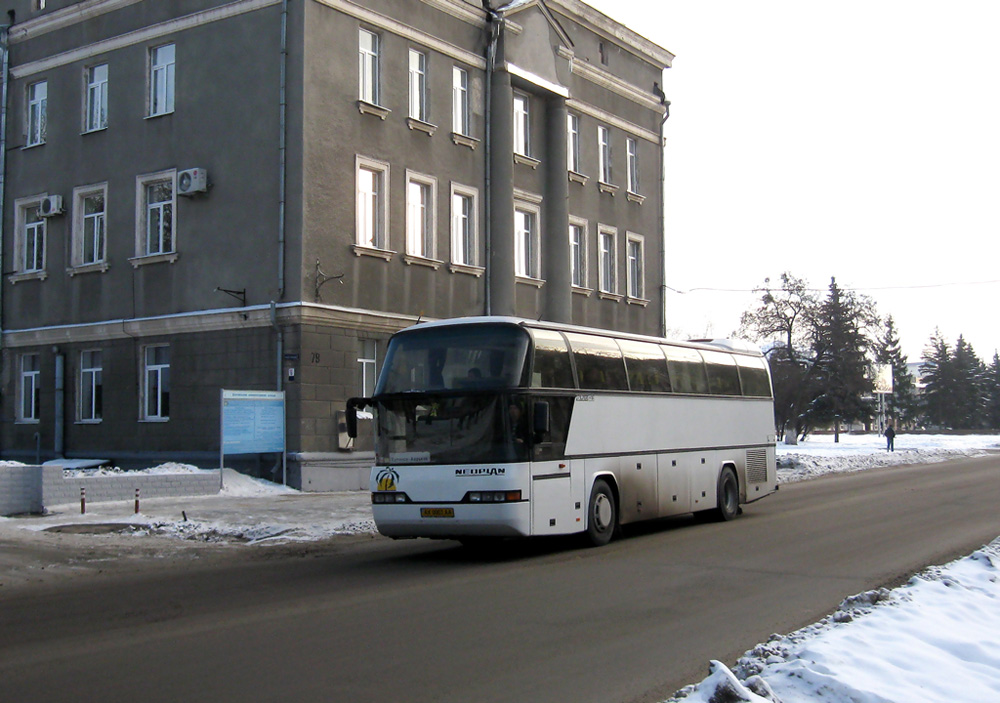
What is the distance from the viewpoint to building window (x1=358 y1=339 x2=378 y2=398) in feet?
85.2

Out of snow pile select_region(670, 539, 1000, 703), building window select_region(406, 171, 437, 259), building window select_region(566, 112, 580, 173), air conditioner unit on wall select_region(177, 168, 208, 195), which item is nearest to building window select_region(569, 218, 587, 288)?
building window select_region(566, 112, 580, 173)

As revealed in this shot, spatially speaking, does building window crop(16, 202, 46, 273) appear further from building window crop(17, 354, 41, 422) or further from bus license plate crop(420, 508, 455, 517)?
bus license plate crop(420, 508, 455, 517)

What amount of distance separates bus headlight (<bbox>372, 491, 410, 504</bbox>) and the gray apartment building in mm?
10520

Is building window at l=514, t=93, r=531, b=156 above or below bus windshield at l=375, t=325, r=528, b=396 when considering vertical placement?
above

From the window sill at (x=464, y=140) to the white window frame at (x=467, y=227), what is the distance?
3.81 feet

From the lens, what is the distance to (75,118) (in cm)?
2839

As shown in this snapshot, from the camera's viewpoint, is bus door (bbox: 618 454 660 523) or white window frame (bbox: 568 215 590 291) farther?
white window frame (bbox: 568 215 590 291)

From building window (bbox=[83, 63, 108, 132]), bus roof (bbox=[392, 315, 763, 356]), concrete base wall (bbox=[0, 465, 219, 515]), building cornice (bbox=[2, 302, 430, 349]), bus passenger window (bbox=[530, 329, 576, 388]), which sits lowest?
concrete base wall (bbox=[0, 465, 219, 515])

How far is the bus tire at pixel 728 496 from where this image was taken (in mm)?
18469

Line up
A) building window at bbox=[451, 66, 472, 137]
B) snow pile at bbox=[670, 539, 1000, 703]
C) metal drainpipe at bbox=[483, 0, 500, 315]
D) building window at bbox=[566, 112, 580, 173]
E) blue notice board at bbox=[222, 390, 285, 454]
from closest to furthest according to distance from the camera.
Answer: snow pile at bbox=[670, 539, 1000, 703]
blue notice board at bbox=[222, 390, 285, 454]
building window at bbox=[451, 66, 472, 137]
metal drainpipe at bbox=[483, 0, 500, 315]
building window at bbox=[566, 112, 580, 173]

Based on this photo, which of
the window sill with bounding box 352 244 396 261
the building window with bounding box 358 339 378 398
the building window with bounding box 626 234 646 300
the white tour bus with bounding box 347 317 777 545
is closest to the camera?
the white tour bus with bounding box 347 317 777 545

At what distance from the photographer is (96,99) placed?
28.2 metres

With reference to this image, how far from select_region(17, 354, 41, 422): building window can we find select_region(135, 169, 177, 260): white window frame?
4990 millimetres

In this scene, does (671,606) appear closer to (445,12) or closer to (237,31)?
(237,31)
